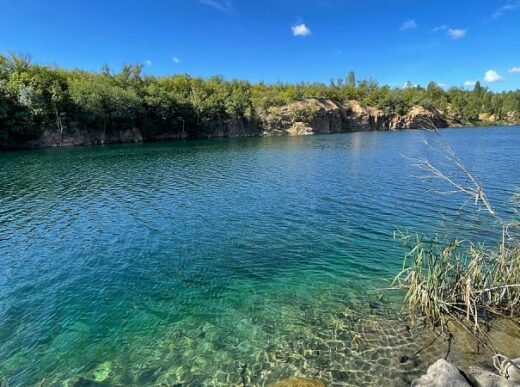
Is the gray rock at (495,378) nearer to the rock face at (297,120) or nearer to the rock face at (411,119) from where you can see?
the rock face at (297,120)

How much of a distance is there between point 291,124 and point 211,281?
11552cm

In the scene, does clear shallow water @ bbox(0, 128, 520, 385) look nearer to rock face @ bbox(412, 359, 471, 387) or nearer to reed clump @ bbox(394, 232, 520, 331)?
rock face @ bbox(412, 359, 471, 387)

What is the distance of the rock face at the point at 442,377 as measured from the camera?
6891 millimetres

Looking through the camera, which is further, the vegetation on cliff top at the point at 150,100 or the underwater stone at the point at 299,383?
the vegetation on cliff top at the point at 150,100

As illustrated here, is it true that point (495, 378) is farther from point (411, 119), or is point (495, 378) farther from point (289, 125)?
point (411, 119)

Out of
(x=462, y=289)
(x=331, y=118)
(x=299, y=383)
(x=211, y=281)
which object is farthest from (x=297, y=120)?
(x=299, y=383)

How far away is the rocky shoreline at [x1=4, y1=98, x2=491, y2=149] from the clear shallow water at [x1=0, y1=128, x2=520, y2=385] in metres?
54.2

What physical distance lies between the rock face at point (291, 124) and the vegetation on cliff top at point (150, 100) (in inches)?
59.2

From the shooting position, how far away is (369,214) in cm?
2042

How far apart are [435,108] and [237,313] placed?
174104 mm

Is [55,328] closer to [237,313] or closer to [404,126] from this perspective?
[237,313]

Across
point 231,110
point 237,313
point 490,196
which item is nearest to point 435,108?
point 231,110

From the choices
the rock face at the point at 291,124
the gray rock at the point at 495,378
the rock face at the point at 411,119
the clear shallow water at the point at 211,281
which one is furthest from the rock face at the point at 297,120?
the gray rock at the point at 495,378

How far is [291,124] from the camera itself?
12381 centimetres
